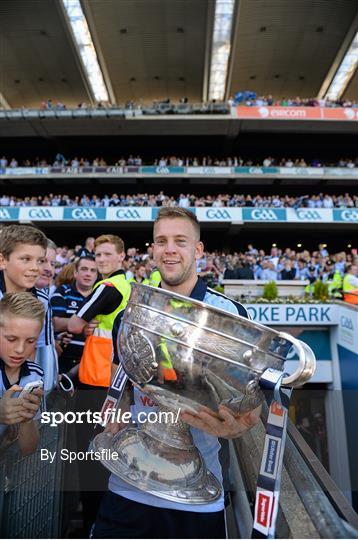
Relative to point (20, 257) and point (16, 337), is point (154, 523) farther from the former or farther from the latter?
point (20, 257)

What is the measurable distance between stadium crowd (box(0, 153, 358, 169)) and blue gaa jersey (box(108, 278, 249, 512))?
691 inches

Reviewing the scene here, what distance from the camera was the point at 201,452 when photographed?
0.95m

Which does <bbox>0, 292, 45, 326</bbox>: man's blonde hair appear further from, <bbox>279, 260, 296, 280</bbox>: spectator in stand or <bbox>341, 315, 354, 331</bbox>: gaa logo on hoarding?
<bbox>279, 260, 296, 280</bbox>: spectator in stand

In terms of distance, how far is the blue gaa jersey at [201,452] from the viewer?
86 cm

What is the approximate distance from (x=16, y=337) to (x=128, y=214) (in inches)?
600

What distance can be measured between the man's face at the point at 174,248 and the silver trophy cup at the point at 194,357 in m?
0.14

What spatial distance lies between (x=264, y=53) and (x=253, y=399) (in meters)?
21.0

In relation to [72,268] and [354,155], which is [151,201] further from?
[72,268]

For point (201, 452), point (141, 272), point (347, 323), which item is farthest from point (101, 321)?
point (347, 323)

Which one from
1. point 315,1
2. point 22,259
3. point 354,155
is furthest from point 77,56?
point 22,259

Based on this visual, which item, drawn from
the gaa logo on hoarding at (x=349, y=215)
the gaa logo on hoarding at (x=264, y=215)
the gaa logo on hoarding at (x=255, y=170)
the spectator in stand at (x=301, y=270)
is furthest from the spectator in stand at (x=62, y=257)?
the gaa logo on hoarding at (x=349, y=215)

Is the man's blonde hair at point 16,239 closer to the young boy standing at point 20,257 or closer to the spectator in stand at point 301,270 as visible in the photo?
the young boy standing at point 20,257

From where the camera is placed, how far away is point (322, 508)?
2.36ft

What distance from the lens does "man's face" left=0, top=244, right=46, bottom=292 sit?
1347 millimetres
